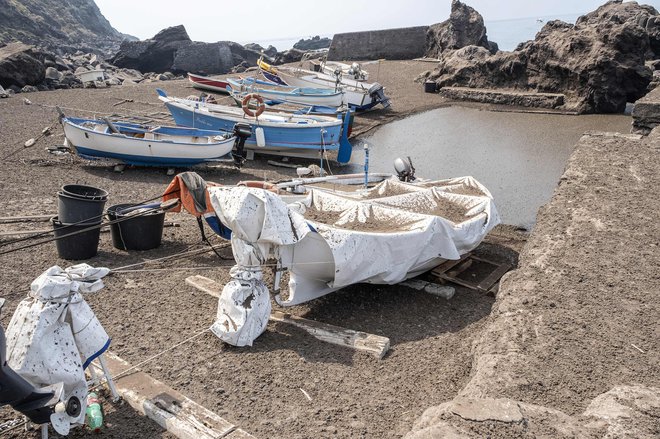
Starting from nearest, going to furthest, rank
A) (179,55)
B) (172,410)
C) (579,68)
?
1. (172,410)
2. (579,68)
3. (179,55)

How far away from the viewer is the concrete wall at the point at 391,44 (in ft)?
138

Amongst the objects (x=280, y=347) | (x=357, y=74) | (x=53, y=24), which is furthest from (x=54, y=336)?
(x=53, y=24)

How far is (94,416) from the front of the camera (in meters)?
4.23

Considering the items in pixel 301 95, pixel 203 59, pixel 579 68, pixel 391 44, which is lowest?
pixel 301 95

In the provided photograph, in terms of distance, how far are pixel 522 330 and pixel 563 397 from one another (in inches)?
34.2

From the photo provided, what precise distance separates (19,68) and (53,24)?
210 ft

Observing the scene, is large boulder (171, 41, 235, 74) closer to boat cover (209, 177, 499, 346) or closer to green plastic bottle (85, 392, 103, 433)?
boat cover (209, 177, 499, 346)

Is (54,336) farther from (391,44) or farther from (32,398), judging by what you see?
(391,44)

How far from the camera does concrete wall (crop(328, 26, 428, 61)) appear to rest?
138 feet

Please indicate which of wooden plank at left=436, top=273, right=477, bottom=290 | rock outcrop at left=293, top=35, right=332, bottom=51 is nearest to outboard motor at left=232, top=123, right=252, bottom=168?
wooden plank at left=436, top=273, right=477, bottom=290

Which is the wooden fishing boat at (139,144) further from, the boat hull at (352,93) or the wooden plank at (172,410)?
the boat hull at (352,93)

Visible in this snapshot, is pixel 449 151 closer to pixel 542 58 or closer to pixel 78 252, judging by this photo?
pixel 542 58

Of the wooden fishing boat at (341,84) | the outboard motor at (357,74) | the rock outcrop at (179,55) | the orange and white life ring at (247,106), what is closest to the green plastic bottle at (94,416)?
the orange and white life ring at (247,106)

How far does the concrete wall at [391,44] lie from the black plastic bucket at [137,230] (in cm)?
3664
